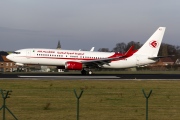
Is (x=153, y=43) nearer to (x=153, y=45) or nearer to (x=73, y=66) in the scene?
(x=153, y=45)

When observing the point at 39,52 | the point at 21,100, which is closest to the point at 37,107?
the point at 21,100

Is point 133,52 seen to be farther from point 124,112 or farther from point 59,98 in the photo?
point 124,112

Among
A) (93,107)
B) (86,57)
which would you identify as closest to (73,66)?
(86,57)

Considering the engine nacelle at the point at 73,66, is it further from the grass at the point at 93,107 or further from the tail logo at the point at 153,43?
the grass at the point at 93,107

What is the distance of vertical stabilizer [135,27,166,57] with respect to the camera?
176ft

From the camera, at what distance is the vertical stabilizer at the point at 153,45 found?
53.6m

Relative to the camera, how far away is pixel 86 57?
5072 cm

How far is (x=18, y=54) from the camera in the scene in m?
49.5

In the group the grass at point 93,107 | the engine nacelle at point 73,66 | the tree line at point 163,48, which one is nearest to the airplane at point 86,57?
the engine nacelle at point 73,66

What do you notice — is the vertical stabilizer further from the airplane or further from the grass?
the grass

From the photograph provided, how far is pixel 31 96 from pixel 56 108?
4481 mm

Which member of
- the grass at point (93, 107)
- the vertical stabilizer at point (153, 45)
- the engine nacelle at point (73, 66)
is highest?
the vertical stabilizer at point (153, 45)

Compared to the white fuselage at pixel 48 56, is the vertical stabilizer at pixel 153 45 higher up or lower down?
higher up

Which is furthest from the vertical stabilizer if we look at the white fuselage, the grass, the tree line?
the tree line
